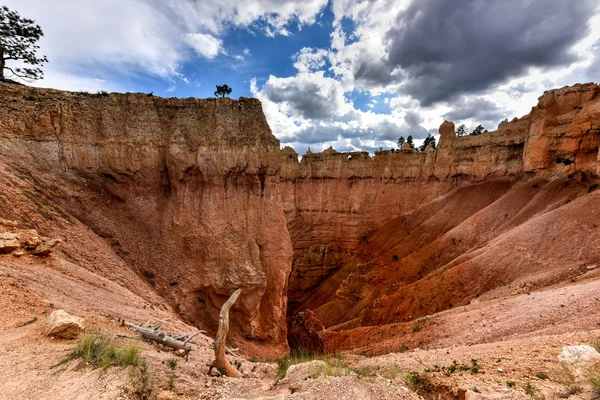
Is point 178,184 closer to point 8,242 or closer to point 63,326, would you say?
point 8,242

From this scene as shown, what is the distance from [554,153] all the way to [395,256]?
56.5 feet

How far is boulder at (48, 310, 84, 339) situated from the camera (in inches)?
222

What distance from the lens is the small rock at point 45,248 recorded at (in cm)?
913

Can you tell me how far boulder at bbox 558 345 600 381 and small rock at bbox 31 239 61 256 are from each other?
13692 millimetres

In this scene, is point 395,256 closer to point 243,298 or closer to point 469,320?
point 469,320

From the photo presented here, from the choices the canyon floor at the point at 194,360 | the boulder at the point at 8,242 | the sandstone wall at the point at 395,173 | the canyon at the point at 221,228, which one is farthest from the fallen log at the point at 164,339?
the sandstone wall at the point at 395,173

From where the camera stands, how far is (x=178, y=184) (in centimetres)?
1552

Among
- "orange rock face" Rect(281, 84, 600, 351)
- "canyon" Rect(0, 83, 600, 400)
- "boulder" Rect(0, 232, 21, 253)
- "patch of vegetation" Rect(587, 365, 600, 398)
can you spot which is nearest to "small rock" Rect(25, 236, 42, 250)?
"boulder" Rect(0, 232, 21, 253)

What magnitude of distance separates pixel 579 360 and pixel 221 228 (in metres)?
14.1

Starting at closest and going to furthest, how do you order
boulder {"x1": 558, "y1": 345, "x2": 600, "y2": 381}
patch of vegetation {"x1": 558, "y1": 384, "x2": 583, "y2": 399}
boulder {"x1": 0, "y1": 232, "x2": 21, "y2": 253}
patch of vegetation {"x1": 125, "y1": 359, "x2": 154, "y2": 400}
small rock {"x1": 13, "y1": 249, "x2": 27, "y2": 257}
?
patch of vegetation {"x1": 558, "y1": 384, "x2": 583, "y2": 399} → patch of vegetation {"x1": 125, "y1": 359, "x2": 154, "y2": 400} → boulder {"x1": 558, "y1": 345, "x2": 600, "y2": 381} → boulder {"x1": 0, "y1": 232, "x2": 21, "y2": 253} → small rock {"x1": 13, "y1": 249, "x2": 27, "y2": 257}

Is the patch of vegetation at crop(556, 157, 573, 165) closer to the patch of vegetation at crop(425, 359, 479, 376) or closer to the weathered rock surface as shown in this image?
the patch of vegetation at crop(425, 359, 479, 376)

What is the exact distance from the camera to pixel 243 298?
15078mm

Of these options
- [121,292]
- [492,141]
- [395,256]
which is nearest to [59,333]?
[121,292]

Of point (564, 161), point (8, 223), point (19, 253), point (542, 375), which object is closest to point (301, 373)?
point (542, 375)
